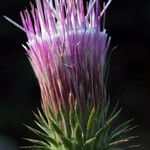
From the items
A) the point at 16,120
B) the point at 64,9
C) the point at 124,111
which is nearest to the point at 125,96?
the point at 124,111

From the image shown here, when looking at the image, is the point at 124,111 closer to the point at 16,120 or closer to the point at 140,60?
the point at 140,60

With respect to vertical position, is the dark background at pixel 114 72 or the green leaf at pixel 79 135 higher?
the dark background at pixel 114 72

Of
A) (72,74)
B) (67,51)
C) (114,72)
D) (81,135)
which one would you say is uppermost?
(114,72)

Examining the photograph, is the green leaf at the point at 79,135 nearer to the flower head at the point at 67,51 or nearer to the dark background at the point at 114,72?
the flower head at the point at 67,51

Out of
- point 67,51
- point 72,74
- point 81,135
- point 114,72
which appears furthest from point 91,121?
point 114,72

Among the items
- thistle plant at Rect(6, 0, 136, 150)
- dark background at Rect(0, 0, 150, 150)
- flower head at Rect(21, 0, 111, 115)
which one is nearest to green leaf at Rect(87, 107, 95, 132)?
thistle plant at Rect(6, 0, 136, 150)

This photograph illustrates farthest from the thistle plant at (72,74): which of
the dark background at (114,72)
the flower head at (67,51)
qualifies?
the dark background at (114,72)

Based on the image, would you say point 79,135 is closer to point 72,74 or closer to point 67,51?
point 72,74

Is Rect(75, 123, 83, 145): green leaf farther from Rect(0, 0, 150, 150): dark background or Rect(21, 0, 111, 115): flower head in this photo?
Rect(0, 0, 150, 150): dark background
